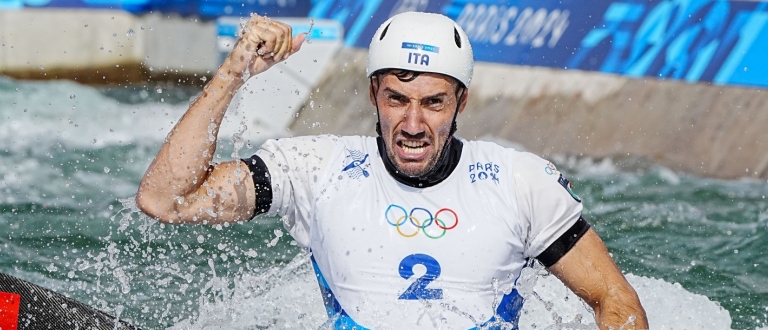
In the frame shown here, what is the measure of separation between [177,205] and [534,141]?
295 inches

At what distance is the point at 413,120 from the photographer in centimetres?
390

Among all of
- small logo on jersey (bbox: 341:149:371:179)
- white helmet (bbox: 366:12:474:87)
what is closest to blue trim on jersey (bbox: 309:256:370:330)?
small logo on jersey (bbox: 341:149:371:179)

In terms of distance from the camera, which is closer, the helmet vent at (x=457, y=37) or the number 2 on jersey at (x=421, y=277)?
the number 2 on jersey at (x=421, y=277)

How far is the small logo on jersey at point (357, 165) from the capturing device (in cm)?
415

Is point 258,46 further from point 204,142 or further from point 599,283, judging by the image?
point 599,283

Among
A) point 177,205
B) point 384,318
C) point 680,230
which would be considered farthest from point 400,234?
point 680,230

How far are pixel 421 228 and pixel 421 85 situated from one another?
0.55 meters

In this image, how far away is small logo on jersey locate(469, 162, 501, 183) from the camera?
13.5ft

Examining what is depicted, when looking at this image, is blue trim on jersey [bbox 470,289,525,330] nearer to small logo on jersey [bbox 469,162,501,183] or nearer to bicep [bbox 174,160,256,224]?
small logo on jersey [bbox 469,162,501,183]

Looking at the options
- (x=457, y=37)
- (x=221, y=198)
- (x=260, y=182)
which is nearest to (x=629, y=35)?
(x=457, y=37)

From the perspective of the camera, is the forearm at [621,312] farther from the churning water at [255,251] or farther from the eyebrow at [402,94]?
the eyebrow at [402,94]

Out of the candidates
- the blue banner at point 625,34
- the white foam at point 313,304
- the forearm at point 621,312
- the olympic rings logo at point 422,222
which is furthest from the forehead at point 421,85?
the blue banner at point 625,34

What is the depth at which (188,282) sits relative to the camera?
6.12m

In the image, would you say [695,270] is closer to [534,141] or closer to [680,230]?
[680,230]
